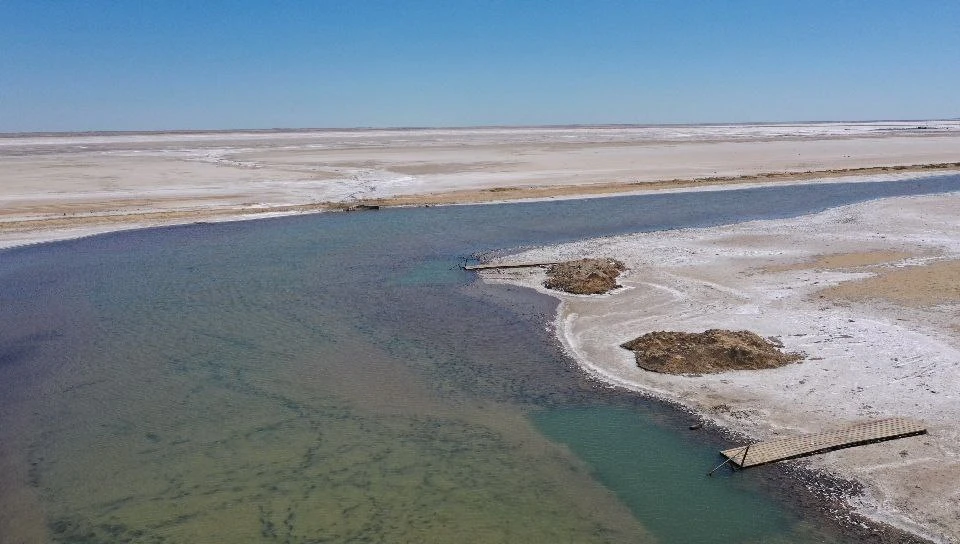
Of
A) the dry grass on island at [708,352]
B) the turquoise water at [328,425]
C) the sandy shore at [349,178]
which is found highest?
the sandy shore at [349,178]

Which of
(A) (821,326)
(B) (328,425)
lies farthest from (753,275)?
(B) (328,425)

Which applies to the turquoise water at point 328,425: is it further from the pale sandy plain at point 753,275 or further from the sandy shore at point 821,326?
the pale sandy plain at point 753,275

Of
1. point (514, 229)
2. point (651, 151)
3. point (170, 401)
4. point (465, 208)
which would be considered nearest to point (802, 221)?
point (514, 229)

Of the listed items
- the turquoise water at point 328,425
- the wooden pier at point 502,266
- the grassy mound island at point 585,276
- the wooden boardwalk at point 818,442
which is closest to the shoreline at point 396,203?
the turquoise water at point 328,425

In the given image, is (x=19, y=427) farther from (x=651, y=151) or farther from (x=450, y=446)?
(x=651, y=151)

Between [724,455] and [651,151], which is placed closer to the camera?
[724,455]

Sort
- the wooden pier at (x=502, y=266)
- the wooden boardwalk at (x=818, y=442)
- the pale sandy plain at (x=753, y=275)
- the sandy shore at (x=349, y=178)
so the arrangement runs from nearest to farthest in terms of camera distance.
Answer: the wooden boardwalk at (x=818, y=442), the pale sandy plain at (x=753, y=275), the wooden pier at (x=502, y=266), the sandy shore at (x=349, y=178)

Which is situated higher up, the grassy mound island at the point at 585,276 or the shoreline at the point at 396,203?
the shoreline at the point at 396,203
